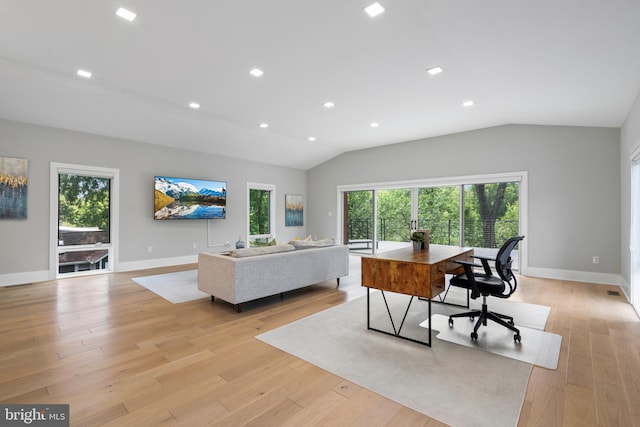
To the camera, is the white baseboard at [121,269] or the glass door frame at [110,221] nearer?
the white baseboard at [121,269]

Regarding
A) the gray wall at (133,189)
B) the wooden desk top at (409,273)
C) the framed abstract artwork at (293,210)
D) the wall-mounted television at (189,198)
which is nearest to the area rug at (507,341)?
the wooden desk top at (409,273)

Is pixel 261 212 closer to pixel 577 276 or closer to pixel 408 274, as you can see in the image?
pixel 408 274

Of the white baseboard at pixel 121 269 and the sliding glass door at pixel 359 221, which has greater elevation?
the sliding glass door at pixel 359 221

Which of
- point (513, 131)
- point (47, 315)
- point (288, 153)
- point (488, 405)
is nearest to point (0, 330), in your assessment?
point (47, 315)

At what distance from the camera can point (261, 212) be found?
28.3ft

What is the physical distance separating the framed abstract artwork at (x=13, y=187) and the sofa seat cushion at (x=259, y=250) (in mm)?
3865

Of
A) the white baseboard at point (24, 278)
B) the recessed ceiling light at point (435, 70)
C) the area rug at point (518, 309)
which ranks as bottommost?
the area rug at point (518, 309)

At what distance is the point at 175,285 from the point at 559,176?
22.5ft

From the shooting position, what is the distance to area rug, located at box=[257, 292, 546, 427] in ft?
6.07

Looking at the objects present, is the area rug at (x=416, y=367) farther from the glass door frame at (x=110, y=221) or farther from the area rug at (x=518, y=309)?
the glass door frame at (x=110, y=221)

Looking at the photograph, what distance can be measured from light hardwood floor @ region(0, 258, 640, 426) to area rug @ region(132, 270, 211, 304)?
0.36 meters

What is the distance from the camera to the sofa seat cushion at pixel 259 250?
371cm

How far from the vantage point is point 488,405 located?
1857 millimetres

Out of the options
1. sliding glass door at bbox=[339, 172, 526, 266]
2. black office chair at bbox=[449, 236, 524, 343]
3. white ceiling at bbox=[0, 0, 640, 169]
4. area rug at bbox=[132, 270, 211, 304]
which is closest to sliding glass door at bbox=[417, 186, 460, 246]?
sliding glass door at bbox=[339, 172, 526, 266]
